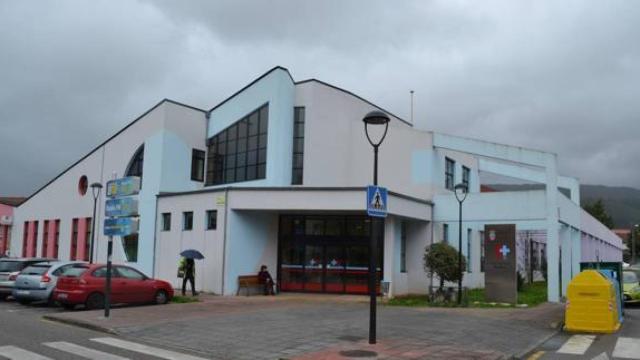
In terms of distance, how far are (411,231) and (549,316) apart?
10825mm

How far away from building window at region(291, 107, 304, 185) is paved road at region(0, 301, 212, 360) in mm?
15746

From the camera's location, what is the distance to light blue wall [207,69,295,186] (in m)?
28.5

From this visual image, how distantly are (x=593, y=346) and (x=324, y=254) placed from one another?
48.4 ft

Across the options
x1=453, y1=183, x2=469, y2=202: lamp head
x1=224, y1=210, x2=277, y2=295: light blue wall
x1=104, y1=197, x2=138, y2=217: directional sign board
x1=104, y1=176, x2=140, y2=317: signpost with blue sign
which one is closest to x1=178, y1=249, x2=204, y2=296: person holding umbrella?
x1=224, y1=210, x2=277, y2=295: light blue wall

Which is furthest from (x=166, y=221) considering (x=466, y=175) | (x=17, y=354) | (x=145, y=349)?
(x=17, y=354)

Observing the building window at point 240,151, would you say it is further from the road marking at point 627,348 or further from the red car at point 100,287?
the road marking at point 627,348

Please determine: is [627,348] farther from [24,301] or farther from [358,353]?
[24,301]

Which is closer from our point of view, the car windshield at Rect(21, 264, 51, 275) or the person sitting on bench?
the car windshield at Rect(21, 264, 51, 275)

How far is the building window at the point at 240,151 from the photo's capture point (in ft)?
97.2

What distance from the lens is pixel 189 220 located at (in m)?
27.2

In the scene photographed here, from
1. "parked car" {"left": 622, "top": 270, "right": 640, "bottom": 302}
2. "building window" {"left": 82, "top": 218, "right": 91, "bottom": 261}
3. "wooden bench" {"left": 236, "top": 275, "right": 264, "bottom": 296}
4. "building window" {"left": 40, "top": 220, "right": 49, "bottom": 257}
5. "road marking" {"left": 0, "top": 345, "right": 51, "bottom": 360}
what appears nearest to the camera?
"road marking" {"left": 0, "top": 345, "right": 51, "bottom": 360}

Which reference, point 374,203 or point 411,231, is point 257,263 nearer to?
point 411,231

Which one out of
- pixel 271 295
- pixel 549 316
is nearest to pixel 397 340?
pixel 549 316

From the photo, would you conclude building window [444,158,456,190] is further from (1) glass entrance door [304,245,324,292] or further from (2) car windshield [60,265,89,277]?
(2) car windshield [60,265,89,277]
